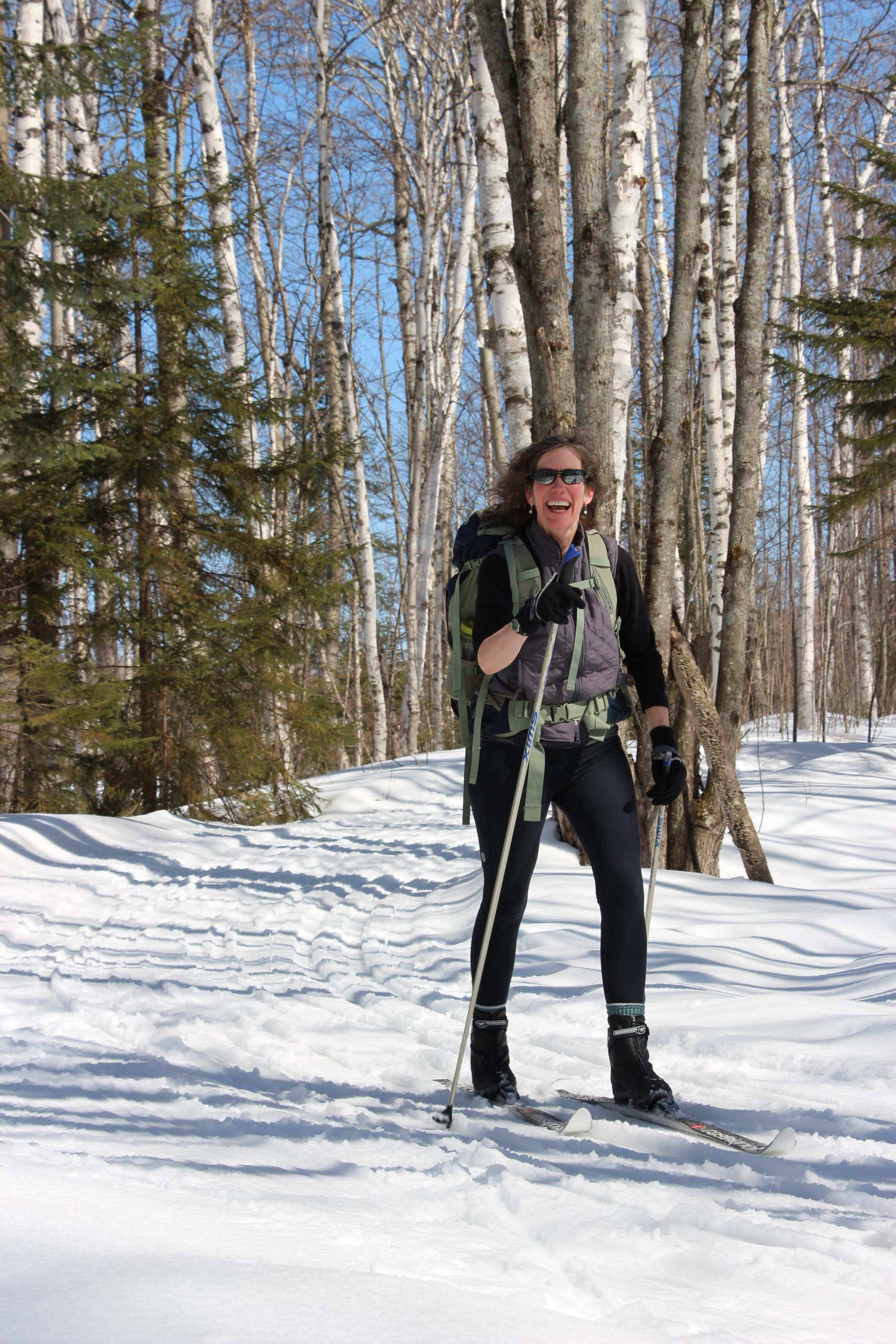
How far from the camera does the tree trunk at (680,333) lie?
5.86 metres

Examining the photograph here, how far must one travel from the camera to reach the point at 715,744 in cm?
579

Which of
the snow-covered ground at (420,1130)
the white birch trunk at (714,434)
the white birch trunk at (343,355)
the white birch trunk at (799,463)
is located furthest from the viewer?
the white birch trunk at (799,463)

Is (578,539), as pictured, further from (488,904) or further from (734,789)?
(734,789)

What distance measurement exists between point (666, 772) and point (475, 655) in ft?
2.41

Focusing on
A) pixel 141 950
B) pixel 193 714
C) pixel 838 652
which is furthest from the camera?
pixel 838 652

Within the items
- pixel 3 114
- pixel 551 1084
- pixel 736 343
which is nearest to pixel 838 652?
pixel 736 343

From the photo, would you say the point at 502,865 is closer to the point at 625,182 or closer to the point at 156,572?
the point at 625,182

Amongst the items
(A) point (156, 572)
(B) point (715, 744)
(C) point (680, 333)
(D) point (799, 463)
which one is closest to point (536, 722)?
(B) point (715, 744)

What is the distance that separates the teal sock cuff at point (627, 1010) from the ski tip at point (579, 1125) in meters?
0.30

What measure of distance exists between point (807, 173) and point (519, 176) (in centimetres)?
1656

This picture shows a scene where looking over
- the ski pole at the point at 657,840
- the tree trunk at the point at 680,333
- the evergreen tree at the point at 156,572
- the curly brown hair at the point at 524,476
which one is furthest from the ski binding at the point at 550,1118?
the evergreen tree at the point at 156,572

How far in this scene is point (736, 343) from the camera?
22.6 feet

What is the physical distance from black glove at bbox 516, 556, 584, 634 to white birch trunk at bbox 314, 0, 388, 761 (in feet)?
30.0

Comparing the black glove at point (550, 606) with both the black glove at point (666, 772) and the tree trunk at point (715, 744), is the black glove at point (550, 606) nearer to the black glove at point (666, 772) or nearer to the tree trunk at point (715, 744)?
the black glove at point (666, 772)
